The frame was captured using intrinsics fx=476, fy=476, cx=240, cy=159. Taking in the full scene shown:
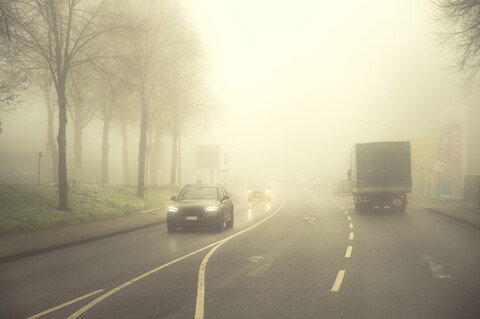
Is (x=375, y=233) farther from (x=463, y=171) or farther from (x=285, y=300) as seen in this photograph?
(x=463, y=171)

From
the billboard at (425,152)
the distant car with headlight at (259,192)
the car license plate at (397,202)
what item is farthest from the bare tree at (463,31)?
the billboard at (425,152)

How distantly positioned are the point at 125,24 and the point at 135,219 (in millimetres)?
8569

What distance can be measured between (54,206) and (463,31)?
17.6 m

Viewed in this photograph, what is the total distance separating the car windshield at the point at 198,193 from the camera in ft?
58.7

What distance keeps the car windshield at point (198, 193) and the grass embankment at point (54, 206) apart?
4654mm

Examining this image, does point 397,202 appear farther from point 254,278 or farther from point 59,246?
point 254,278

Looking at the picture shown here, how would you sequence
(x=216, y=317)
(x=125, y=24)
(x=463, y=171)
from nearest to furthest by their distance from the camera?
(x=216, y=317), (x=125, y=24), (x=463, y=171)

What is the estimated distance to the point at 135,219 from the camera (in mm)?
20984

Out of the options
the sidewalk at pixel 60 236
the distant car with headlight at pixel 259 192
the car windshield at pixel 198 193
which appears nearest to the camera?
the sidewalk at pixel 60 236

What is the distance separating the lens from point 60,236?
1466 cm

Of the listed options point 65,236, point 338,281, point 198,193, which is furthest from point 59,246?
point 338,281

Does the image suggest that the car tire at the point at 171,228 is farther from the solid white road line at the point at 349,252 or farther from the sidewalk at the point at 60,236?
the solid white road line at the point at 349,252

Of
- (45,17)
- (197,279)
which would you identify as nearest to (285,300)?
(197,279)

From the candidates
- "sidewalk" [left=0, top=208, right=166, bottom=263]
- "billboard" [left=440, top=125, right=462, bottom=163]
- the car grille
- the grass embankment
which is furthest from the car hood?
"billboard" [left=440, top=125, right=462, bottom=163]
